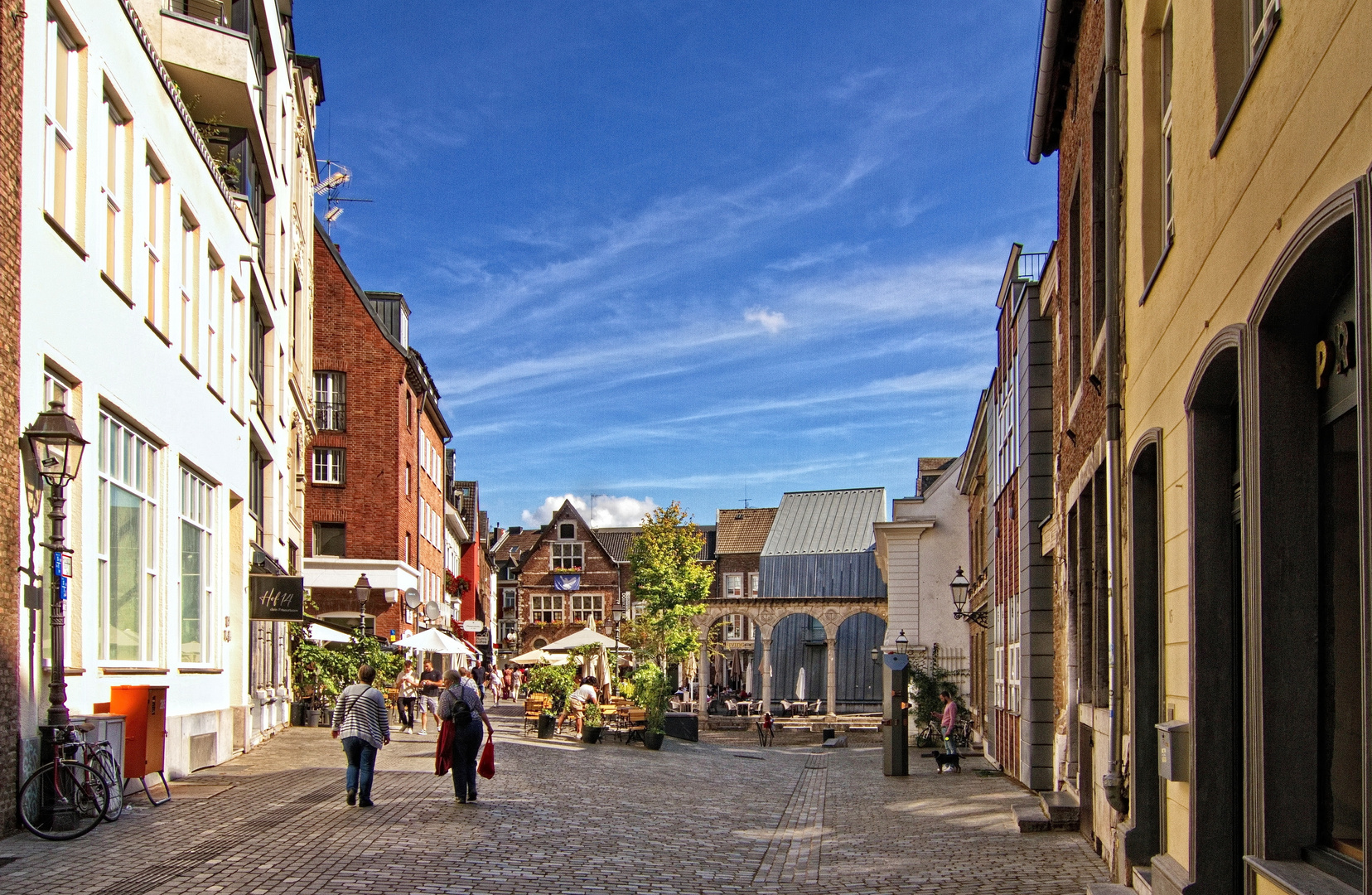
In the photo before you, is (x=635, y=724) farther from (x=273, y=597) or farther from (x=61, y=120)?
(x=61, y=120)

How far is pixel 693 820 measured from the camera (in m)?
16.1

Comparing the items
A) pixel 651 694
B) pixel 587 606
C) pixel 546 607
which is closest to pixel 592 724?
pixel 651 694

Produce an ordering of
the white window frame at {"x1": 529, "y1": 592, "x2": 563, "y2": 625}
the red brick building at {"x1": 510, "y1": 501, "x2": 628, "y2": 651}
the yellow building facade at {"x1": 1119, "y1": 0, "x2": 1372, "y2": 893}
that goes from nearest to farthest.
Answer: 1. the yellow building facade at {"x1": 1119, "y1": 0, "x2": 1372, "y2": 893}
2. the red brick building at {"x1": 510, "y1": 501, "x2": 628, "y2": 651}
3. the white window frame at {"x1": 529, "y1": 592, "x2": 563, "y2": 625}

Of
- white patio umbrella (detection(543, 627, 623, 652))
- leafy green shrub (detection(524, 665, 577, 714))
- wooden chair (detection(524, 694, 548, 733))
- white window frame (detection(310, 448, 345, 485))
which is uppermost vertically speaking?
white window frame (detection(310, 448, 345, 485))

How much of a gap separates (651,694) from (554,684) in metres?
2.09

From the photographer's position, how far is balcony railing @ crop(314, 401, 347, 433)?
1652 inches

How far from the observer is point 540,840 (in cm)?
1284

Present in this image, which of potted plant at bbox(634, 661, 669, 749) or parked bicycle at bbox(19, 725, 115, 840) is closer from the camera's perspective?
parked bicycle at bbox(19, 725, 115, 840)

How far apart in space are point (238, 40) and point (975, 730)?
25390 millimetres

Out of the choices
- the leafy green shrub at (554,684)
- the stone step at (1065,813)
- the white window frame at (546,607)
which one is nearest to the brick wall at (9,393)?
the stone step at (1065,813)

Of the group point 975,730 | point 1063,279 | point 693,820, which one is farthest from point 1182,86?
point 975,730

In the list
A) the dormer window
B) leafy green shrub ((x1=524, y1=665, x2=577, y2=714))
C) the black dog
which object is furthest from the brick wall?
the dormer window

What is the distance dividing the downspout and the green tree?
49.7m

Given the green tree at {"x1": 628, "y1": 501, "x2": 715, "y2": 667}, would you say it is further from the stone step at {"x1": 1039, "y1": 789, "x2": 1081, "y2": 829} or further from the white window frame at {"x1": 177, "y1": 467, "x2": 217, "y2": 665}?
the stone step at {"x1": 1039, "y1": 789, "x2": 1081, "y2": 829}
